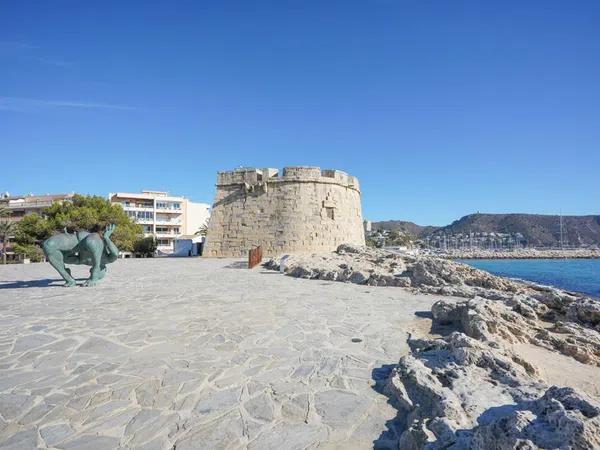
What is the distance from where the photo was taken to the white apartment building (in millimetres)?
47188

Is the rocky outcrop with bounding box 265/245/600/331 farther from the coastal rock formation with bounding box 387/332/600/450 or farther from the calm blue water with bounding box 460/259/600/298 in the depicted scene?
the calm blue water with bounding box 460/259/600/298

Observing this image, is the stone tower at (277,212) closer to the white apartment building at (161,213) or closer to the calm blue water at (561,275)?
the calm blue water at (561,275)

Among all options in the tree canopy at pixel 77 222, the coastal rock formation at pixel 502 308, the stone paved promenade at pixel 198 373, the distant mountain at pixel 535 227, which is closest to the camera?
the stone paved promenade at pixel 198 373

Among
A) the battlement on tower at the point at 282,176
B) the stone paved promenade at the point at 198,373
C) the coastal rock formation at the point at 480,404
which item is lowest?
the stone paved promenade at the point at 198,373

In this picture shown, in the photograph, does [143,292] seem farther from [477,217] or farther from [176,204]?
[477,217]

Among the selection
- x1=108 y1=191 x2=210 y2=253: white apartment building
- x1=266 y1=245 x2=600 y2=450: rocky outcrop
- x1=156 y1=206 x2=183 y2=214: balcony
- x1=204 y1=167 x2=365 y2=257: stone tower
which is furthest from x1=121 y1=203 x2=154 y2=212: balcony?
x1=266 y1=245 x2=600 y2=450: rocky outcrop

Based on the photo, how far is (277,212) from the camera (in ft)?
68.6

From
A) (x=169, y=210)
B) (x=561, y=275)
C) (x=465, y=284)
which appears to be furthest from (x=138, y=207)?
(x=561, y=275)

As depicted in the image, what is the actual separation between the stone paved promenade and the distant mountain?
12931cm

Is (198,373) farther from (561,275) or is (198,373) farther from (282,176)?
(561,275)

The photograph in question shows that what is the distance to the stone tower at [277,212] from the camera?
20656 mm

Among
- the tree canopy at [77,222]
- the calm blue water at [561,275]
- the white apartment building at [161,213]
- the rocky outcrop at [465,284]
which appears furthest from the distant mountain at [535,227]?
the rocky outcrop at [465,284]

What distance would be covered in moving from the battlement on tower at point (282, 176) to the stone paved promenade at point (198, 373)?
15197mm

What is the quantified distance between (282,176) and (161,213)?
33452 millimetres
